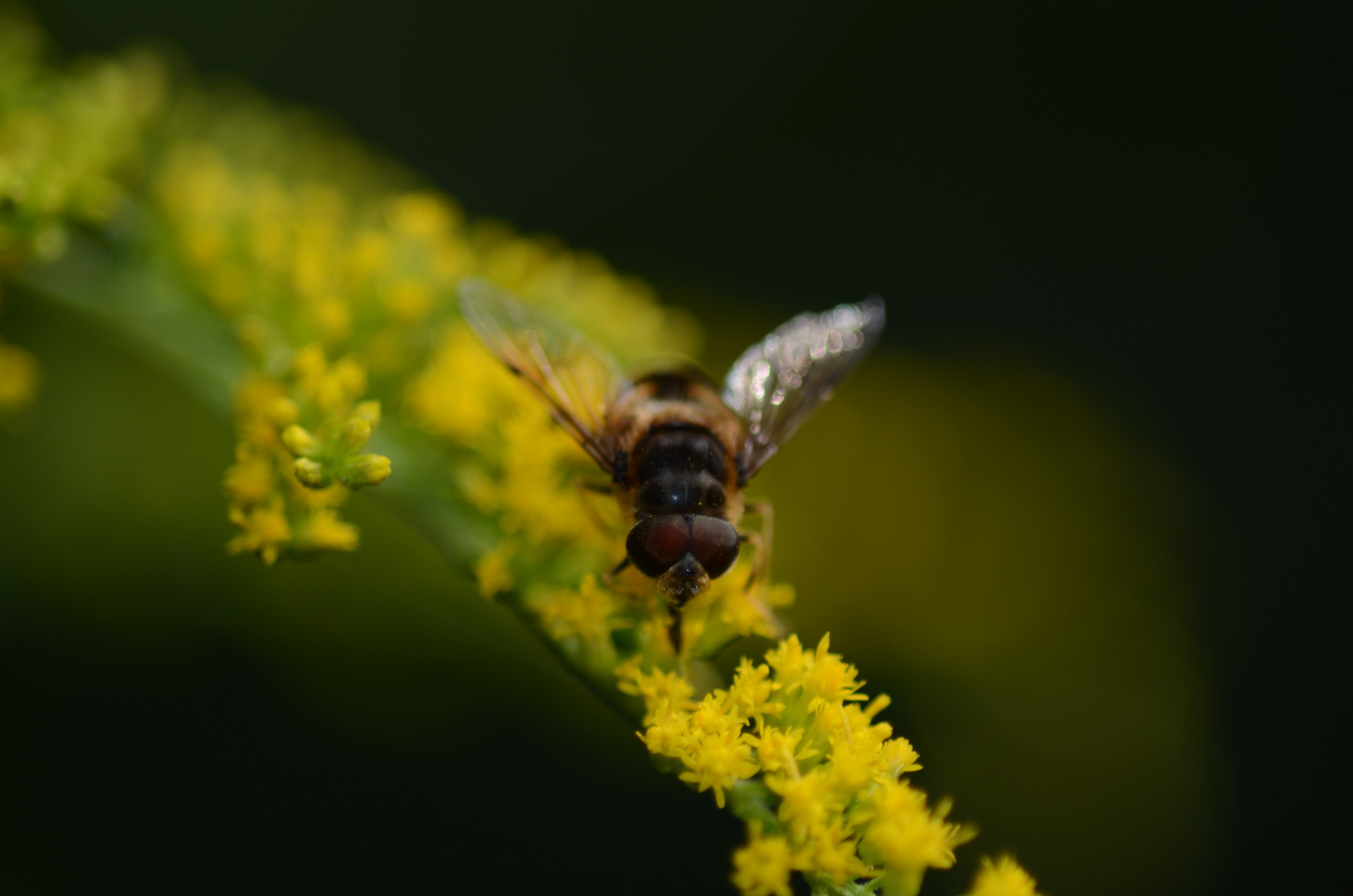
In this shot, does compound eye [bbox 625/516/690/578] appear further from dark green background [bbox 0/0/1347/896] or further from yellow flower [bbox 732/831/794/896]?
dark green background [bbox 0/0/1347/896]

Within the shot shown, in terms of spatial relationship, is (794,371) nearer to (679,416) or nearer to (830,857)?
(679,416)

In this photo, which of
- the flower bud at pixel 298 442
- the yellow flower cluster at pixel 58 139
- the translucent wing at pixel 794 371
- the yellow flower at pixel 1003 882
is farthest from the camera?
the translucent wing at pixel 794 371

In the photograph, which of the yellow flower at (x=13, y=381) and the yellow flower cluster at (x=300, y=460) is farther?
the yellow flower at (x=13, y=381)

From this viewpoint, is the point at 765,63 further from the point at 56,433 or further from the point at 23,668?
the point at 23,668

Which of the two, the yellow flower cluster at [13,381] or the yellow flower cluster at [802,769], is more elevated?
the yellow flower cluster at [13,381]

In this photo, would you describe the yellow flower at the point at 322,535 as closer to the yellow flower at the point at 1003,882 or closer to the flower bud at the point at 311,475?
the flower bud at the point at 311,475

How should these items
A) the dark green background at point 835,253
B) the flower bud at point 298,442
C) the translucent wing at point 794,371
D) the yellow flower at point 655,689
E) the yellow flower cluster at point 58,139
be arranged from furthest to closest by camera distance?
the dark green background at point 835,253, the translucent wing at point 794,371, the yellow flower cluster at point 58,139, the flower bud at point 298,442, the yellow flower at point 655,689

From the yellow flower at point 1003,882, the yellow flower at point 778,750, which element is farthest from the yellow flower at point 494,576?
the yellow flower at point 1003,882
